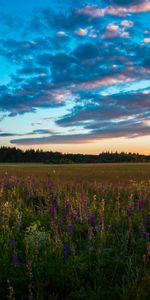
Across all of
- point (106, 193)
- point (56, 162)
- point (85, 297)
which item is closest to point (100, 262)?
point (85, 297)

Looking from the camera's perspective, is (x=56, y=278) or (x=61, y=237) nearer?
(x=56, y=278)

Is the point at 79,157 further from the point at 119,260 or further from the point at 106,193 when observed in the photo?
the point at 119,260

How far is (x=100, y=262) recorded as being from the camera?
5746 mm

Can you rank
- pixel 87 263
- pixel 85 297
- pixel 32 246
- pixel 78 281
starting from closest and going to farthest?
pixel 85 297
pixel 78 281
pixel 87 263
pixel 32 246

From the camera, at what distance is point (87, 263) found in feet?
20.1

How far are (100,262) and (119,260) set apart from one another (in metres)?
0.52

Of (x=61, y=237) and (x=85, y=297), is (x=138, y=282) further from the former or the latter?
(x=61, y=237)

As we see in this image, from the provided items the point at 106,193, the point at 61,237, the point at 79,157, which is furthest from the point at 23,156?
the point at 61,237

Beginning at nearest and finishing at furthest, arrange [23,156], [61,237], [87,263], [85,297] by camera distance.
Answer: [85,297], [87,263], [61,237], [23,156]

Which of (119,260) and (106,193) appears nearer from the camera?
(119,260)

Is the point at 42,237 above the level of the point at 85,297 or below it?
above

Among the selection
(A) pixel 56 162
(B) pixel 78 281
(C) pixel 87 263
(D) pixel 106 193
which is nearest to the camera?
(B) pixel 78 281

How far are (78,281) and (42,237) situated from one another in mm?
1398

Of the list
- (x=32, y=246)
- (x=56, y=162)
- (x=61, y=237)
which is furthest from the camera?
(x=56, y=162)
